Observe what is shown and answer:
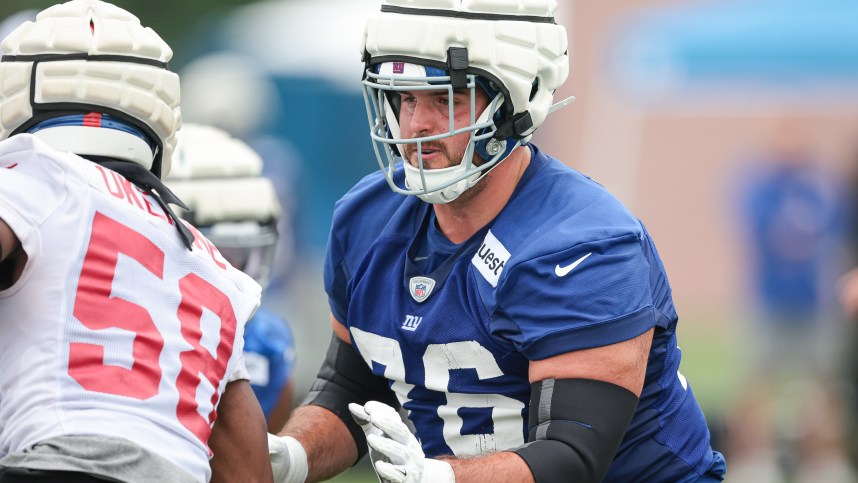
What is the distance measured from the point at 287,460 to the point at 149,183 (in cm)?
96

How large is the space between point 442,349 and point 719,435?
17.1 feet

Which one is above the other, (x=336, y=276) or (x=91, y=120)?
(x=91, y=120)

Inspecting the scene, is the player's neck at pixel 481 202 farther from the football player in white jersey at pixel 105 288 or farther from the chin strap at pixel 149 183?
the chin strap at pixel 149 183

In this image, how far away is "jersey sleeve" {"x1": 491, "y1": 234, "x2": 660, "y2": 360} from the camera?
311 cm

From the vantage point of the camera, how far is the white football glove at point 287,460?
3467 millimetres

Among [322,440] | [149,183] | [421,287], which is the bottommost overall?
[322,440]

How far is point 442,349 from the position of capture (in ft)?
11.0

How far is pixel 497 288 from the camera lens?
3.22 metres

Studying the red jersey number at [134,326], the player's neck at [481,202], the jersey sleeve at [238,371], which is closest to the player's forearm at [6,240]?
the red jersey number at [134,326]

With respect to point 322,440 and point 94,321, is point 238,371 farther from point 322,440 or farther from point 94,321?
point 322,440

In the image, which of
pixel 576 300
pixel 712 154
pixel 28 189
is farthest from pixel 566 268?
pixel 712 154

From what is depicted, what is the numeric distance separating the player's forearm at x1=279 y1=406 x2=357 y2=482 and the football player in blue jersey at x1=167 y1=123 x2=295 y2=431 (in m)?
1.09

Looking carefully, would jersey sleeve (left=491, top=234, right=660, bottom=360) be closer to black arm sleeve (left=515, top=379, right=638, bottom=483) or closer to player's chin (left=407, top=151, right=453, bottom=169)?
black arm sleeve (left=515, top=379, right=638, bottom=483)

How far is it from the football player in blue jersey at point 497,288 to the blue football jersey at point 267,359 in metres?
1.30
